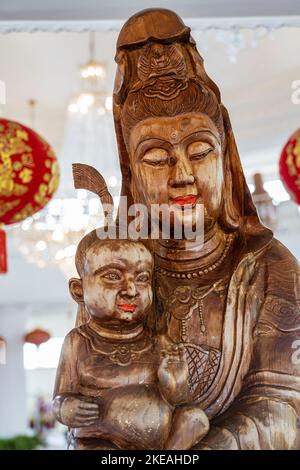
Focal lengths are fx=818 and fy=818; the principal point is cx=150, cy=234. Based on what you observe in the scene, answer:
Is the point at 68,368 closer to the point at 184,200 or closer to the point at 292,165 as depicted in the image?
the point at 184,200

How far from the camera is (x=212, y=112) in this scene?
114 centimetres

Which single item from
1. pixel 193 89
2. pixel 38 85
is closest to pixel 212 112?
pixel 193 89

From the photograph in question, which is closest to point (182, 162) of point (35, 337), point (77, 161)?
point (77, 161)

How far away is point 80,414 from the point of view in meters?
0.98

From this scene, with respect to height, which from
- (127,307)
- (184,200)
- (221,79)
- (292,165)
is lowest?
(127,307)

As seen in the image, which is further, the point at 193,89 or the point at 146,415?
the point at 193,89

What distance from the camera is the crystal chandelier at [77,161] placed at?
14.5ft

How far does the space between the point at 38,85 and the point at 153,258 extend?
13.9 feet

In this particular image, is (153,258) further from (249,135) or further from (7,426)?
(7,426)

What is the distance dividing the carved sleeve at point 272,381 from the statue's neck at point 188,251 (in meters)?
0.08

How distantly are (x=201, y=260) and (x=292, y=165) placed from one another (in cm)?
171

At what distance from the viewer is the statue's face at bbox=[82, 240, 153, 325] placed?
3.35 feet

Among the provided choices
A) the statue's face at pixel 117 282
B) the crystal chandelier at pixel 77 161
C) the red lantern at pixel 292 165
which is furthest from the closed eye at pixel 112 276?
the crystal chandelier at pixel 77 161

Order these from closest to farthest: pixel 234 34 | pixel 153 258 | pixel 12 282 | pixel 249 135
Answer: pixel 153 258 < pixel 234 34 < pixel 249 135 < pixel 12 282
